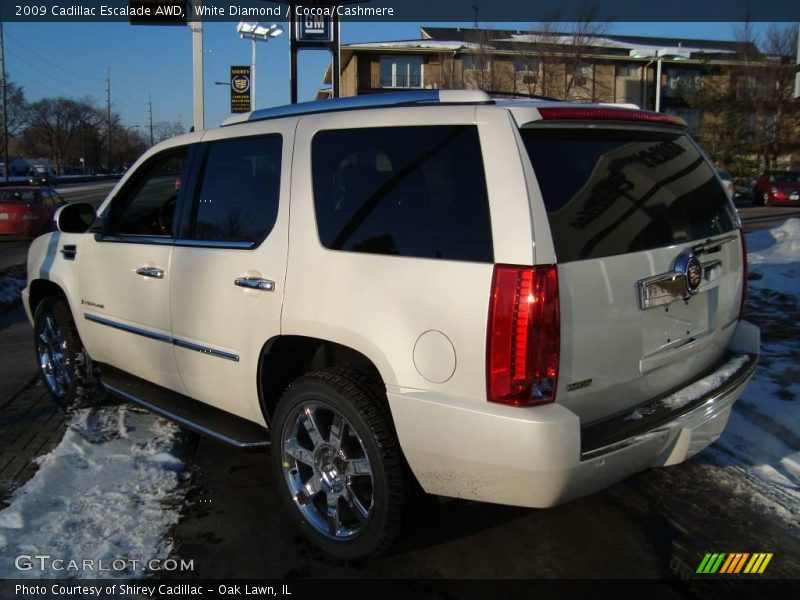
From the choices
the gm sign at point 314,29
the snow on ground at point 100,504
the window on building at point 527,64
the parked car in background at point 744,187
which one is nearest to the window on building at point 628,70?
the parked car in background at point 744,187

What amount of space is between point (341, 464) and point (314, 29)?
9.09 metres

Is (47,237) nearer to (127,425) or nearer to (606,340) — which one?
(127,425)

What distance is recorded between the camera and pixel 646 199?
10.3ft

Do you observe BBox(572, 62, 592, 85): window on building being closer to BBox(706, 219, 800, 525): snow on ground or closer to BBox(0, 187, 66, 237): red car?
BBox(0, 187, 66, 237): red car

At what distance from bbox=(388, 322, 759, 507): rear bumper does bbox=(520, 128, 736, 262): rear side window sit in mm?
641

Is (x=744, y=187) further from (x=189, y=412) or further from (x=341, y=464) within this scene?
(x=341, y=464)

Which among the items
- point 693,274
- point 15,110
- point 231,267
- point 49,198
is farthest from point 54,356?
point 15,110

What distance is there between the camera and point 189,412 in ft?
13.0

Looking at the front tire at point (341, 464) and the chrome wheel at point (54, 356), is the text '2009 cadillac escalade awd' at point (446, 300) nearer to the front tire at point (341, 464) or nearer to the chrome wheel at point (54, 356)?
the front tire at point (341, 464)

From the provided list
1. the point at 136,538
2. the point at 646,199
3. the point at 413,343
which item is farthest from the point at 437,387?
the point at 136,538

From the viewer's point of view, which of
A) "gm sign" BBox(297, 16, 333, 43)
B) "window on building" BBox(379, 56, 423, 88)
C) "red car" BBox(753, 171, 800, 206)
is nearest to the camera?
"gm sign" BBox(297, 16, 333, 43)

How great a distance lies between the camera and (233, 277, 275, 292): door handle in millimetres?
3355

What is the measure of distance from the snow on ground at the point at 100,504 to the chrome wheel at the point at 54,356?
55 cm

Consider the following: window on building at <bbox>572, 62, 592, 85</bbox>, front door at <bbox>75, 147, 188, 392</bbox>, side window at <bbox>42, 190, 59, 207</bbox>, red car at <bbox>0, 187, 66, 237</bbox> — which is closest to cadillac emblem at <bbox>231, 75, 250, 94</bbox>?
red car at <bbox>0, 187, 66, 237</bbox>
